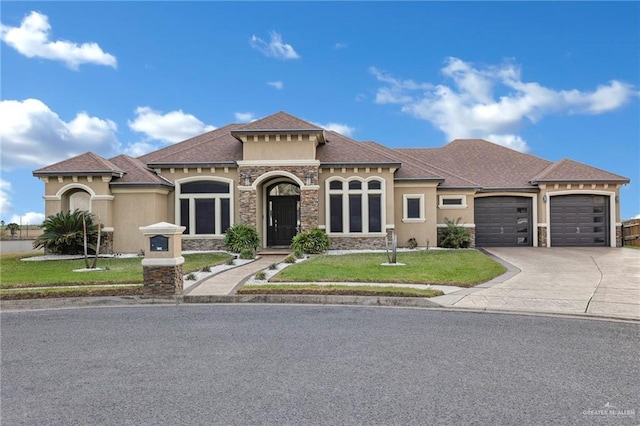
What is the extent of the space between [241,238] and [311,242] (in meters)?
3.02

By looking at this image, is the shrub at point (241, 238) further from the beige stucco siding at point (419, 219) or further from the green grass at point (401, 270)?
the beige stucco siding at point (419, 219)

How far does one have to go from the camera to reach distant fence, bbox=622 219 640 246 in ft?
83.1

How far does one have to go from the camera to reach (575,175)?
78.4ft

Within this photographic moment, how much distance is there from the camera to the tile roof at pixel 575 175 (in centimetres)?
2361

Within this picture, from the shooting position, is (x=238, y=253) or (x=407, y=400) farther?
(x=238, y=253)

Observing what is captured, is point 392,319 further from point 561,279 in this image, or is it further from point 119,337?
point 561,279

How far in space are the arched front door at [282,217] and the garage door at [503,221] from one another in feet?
32.7

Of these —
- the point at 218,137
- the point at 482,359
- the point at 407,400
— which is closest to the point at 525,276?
the point at 482,359

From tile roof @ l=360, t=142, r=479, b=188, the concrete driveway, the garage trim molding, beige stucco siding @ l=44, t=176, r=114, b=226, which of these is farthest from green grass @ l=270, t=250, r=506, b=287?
beige stucco siding @ l=44, t=176, r=114, b=226

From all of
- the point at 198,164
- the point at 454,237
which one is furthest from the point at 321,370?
the point at 454,237

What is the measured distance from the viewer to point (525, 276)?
43.3 ft

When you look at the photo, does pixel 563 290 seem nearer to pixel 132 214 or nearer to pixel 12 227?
pixel 132 214

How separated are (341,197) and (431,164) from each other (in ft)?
25.7

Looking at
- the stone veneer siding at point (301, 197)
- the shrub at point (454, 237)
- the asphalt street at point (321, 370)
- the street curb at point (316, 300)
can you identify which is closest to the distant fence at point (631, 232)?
the shrub at point (454, 237)
